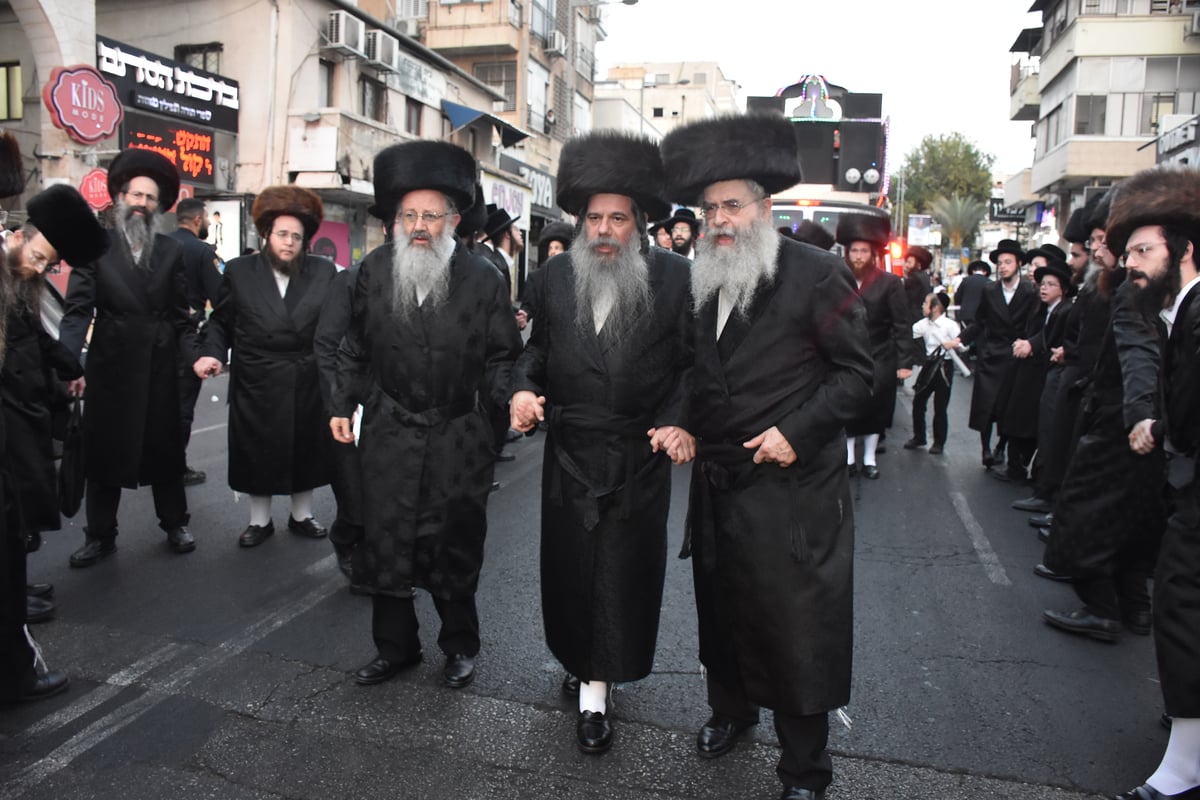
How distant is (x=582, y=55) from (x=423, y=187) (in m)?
40.2

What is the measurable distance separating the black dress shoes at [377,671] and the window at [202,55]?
23445 mm

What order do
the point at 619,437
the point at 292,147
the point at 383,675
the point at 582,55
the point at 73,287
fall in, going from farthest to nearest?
the point at 582,55
the point at 292,147
the point at 73,287
the point at 383,675
the point at 619,437

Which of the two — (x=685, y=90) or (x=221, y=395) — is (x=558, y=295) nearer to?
(x=221, y=395)

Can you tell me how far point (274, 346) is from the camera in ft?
19.1

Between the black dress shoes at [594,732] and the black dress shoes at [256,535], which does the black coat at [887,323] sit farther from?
the black dress shoes at [594,732]

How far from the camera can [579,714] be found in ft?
12.1

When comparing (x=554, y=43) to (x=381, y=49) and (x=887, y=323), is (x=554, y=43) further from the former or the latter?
(x=887, y=323)

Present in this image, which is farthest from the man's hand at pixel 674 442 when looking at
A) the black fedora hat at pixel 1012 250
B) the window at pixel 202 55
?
the window at pixel 202 55

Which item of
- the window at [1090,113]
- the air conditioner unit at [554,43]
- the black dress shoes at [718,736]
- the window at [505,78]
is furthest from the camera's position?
the air conditioner unit at [554,43]

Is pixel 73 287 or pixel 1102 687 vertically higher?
pixel 73 287

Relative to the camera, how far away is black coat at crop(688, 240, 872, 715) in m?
Result: 3.15

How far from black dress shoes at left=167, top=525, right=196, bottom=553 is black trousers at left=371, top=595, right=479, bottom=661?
2192 millimetres

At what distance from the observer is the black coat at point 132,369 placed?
5.55m

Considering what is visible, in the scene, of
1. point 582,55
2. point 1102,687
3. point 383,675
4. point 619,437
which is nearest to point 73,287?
point 383,675
